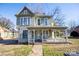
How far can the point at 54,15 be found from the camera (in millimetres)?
19766

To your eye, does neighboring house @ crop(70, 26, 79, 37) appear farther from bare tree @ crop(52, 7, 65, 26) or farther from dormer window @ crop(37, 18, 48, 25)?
dormer window @ crop(37, 18, 48, 25)

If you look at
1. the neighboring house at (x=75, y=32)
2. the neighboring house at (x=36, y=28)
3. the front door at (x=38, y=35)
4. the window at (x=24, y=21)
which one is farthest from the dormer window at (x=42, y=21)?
the neighboring house at (x=75, y=32)

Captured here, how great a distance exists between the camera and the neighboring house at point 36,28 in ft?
63.2

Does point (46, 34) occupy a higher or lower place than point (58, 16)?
lower

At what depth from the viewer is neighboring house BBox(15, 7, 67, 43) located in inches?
758

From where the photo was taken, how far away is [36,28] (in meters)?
19.4

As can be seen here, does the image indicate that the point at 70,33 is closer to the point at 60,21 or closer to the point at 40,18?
Answer: the point at 60,21

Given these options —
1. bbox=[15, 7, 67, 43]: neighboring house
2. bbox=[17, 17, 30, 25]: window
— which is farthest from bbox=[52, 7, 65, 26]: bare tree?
bbox=[17, 17, 30, 25]: window

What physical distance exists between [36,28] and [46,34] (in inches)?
45.1

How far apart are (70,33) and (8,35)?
Result: 9163mm

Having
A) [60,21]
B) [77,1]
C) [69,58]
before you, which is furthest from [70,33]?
[69,58]

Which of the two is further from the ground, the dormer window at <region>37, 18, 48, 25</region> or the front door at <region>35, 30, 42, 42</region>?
the dormer window at <region>37, 18, 48, 25</region>

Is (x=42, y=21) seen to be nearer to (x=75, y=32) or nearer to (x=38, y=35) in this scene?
(x=38, y=35)

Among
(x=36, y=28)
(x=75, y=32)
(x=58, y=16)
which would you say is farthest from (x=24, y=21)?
(x=75, y=32)
